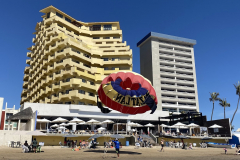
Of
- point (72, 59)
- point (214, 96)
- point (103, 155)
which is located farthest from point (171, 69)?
point (103, 155)

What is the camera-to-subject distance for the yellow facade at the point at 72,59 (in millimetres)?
59125

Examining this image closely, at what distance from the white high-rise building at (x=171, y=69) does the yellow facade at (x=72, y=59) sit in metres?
24.5

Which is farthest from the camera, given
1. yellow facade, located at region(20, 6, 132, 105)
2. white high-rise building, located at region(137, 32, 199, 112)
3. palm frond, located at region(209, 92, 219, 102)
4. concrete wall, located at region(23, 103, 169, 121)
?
white high-rise building, located at region(137, 32, 199, 112)

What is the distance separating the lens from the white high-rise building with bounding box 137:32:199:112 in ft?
315

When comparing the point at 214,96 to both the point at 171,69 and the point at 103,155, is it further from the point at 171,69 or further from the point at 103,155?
the point at 103,155

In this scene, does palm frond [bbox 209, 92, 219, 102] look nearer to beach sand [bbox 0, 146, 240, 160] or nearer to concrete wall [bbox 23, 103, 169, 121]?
concrete wall [bbox 23, 103, 169, 121]

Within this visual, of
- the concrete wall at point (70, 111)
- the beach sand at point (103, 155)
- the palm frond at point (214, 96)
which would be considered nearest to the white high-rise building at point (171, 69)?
the palm frond at point (214, 96)

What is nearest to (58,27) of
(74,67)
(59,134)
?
(74,67)

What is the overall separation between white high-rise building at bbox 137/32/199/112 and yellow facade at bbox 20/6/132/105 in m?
24.5

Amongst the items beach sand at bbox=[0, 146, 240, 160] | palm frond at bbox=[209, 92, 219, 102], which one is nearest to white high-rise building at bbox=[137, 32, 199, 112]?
palm frond at bbox=[209, 92, 219, 102]

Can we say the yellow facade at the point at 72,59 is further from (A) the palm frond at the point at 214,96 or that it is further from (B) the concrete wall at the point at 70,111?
(A) the palm frond at the point at 214,96

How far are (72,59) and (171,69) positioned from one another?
52781 mm

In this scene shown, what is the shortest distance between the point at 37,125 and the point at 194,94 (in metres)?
74.5

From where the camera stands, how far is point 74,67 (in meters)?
57.8
